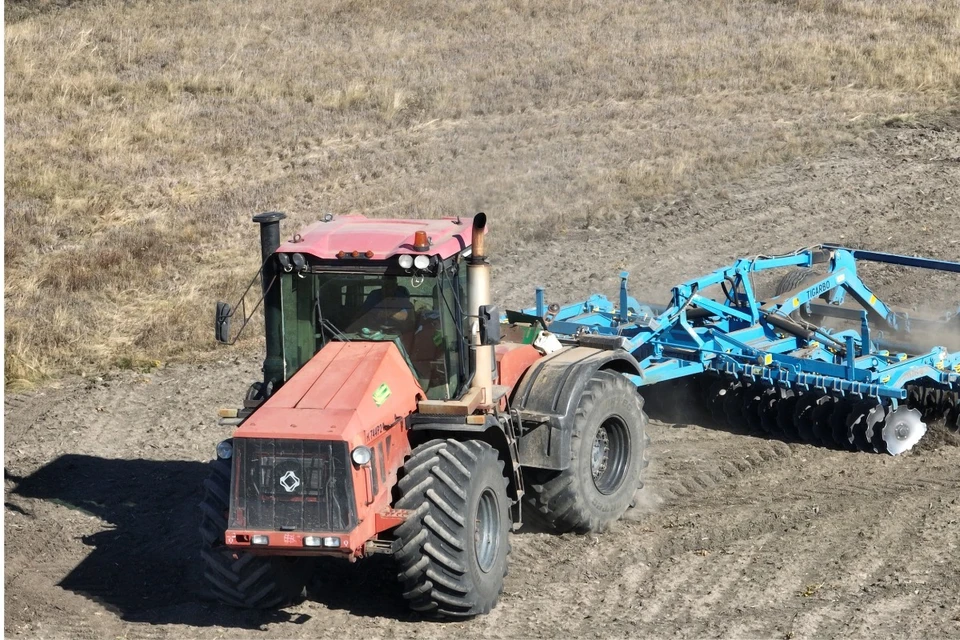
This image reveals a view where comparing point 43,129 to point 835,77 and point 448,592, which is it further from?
point 448,592

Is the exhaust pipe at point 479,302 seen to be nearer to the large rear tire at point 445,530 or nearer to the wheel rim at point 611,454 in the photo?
the large rear tire at point 445,530

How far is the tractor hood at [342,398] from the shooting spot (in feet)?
24.3

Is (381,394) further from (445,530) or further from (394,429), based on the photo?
(445,530)

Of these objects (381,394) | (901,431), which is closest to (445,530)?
(381,394)

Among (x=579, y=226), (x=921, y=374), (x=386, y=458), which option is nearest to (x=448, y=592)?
(x=386, y=458)

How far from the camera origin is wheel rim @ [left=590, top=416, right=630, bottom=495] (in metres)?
9.74

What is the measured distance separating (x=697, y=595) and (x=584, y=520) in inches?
47.8

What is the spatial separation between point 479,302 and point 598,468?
231 cm

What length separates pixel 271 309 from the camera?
841 cm

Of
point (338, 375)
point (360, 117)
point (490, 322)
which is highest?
point (360, 117)

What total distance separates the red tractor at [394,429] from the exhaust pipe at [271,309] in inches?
0.4

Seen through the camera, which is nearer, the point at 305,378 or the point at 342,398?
the point at 342,398

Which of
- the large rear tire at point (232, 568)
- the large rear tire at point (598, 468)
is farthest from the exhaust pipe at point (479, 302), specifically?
the large rear tire at point (232, 568)

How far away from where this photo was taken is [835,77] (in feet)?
85.1
